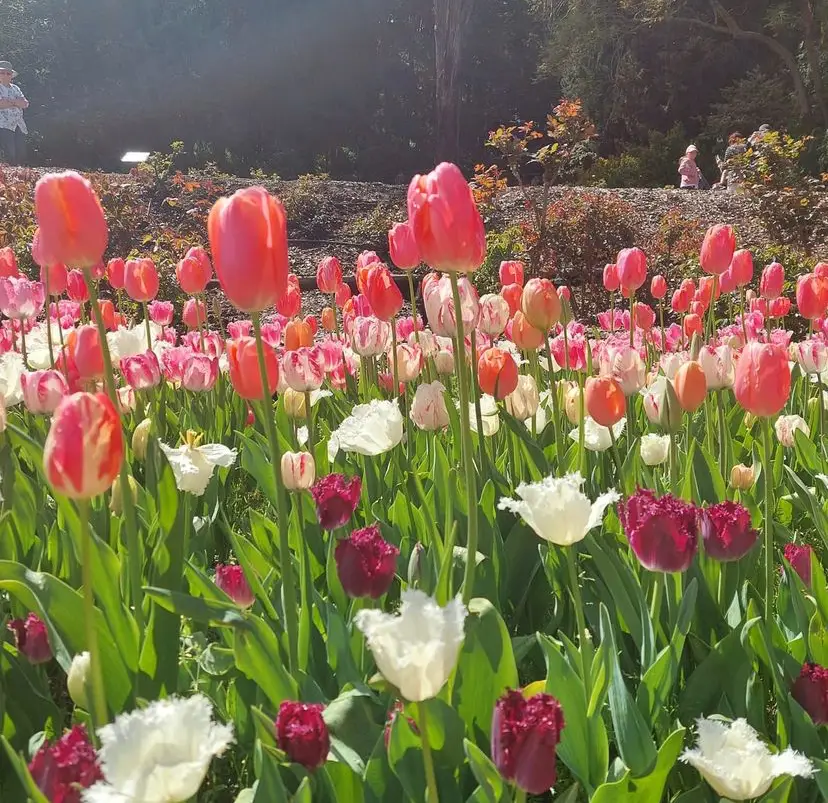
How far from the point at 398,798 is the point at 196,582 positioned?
1.58 ft

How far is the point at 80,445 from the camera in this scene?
799 millimetres

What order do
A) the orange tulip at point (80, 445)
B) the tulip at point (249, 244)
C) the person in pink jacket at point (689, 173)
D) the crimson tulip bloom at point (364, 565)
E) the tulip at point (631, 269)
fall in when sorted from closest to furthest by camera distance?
the orange tulip at point (80, 445)
the tulip at point (249, 244)
the crimson tulip bloom at point (364, 565)
the tulip at point (631, 269)
the person in pink jacket at point (689, 173)

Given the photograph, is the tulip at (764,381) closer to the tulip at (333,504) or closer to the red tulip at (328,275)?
the tulip at (333,504)

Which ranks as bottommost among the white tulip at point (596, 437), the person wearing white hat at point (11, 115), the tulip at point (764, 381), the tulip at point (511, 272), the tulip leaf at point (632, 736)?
the person wearing white hat at point (11, 115)

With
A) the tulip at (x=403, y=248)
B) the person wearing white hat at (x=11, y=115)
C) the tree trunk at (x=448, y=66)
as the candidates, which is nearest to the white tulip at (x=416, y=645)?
the tulip at (x=403, y=248)

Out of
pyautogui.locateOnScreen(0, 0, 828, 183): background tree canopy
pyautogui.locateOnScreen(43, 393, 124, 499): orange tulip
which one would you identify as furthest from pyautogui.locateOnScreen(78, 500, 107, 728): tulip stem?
pyautogui.locateOnScreen(0, 0, 828, 183): background tree canopy

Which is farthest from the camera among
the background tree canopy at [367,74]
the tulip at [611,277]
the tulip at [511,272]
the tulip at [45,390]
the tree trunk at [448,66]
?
the background tree canopy at [367,74]

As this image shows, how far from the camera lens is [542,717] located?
80 centimetres

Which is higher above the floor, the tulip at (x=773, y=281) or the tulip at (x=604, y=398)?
the tulip at (x=604, y=398)

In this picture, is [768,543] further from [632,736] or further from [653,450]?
[653,450]

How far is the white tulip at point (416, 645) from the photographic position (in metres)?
0.74

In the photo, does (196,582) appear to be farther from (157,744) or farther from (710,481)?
(710,481)

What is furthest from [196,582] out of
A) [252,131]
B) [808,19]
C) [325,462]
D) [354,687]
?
[252,131]

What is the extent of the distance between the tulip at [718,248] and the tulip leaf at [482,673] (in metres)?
1.66
